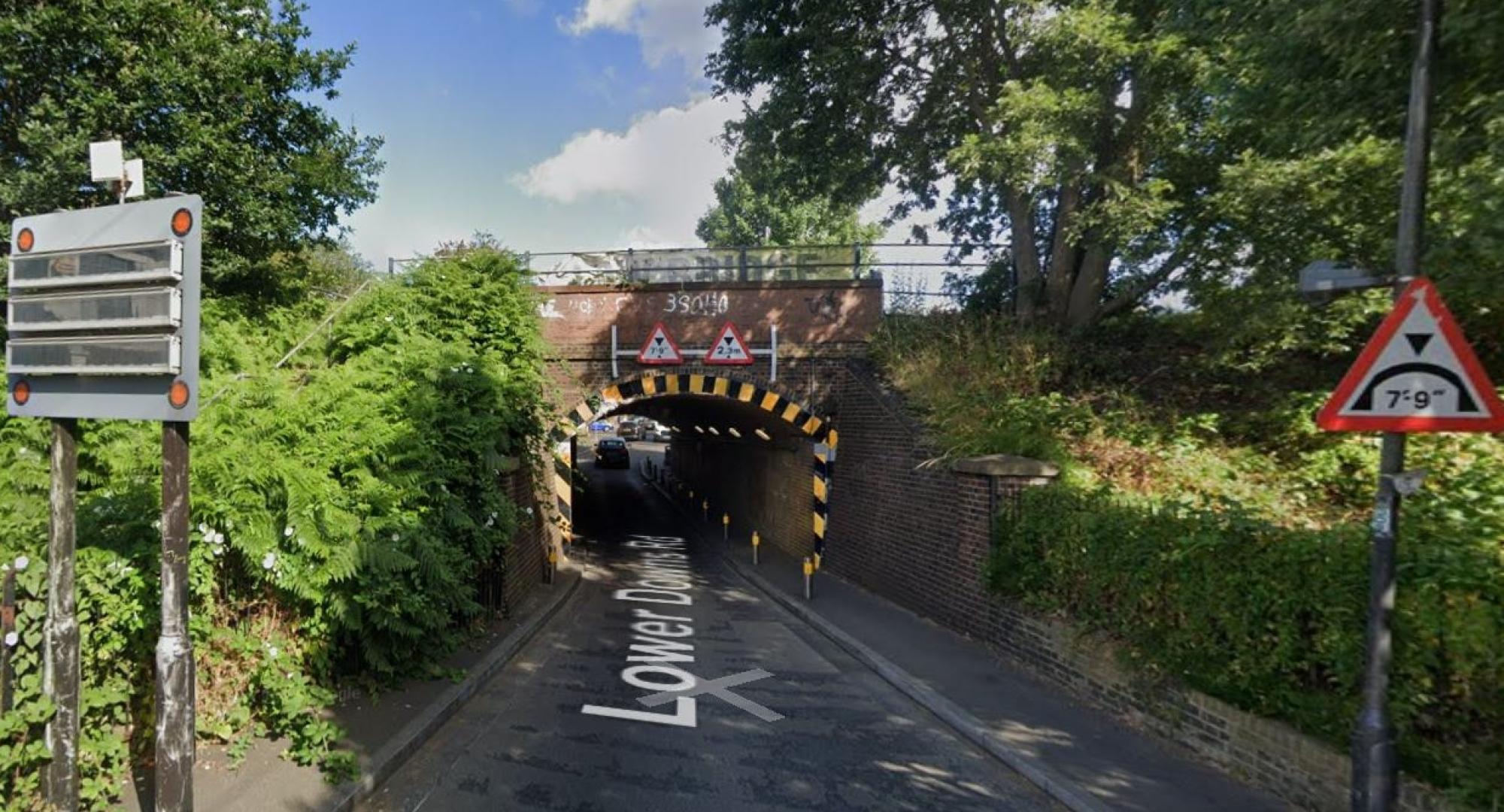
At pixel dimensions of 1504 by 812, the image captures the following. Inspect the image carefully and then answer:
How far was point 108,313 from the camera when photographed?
3639 mm

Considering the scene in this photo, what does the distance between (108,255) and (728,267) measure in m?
11.8

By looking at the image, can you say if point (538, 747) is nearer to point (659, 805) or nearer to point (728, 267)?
point (659, 805)

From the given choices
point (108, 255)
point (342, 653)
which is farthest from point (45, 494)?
point (108, 255)

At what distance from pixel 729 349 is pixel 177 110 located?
8517 millimetres

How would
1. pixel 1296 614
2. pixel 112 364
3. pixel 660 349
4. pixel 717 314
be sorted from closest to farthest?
pixel 112 364 < pixel 1296 614 < pixel 660 349 < pixel 717 314

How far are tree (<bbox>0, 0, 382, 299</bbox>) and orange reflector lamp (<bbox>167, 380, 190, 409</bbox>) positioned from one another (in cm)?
643

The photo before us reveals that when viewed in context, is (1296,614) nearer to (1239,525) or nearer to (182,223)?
(1239,525)

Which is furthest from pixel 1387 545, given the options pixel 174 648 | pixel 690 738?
pixel 174 648

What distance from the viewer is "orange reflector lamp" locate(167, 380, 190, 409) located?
136 inches

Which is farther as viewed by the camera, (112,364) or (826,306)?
(826,306)

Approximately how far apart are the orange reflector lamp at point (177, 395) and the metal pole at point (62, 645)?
0.83m

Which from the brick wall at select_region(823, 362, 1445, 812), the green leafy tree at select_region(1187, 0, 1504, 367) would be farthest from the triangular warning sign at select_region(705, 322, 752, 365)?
the green leafy tree at select_region(1187, 0, 1504, 367)

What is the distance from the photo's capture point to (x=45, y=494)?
5246mm

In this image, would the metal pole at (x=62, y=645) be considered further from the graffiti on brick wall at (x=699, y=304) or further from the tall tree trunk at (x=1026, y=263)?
the tall tree trunk at (x=1026, y=263)
